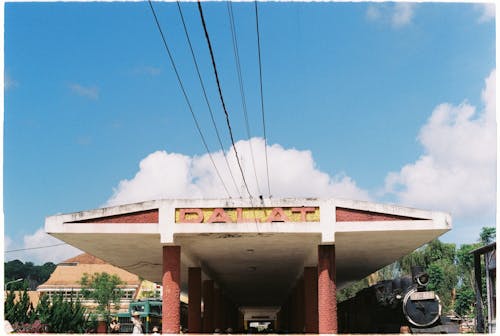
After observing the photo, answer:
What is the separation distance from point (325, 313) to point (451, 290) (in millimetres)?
57996

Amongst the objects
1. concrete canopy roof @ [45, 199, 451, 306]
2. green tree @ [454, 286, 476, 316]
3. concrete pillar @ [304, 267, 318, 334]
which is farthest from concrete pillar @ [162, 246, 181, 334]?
green tree @ [454, 286, 476, 316]

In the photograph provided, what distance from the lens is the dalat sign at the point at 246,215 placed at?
1777 cm

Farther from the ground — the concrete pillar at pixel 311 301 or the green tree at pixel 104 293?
the concrete pillar at pixel 311 301

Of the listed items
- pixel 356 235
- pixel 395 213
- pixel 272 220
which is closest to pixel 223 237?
pixel 272 220

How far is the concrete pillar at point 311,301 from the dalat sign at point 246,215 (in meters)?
6.22

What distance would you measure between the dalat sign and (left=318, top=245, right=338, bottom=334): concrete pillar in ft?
4.75

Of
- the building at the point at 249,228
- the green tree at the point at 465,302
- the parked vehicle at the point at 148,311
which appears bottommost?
the green tree at the point at 465,302

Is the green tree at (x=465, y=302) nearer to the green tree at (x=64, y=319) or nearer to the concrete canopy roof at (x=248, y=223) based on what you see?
the green tree at (x=64, y=319)

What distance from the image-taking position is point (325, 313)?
17.8 metres

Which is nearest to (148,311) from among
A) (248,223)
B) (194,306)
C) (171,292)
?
(194,306)

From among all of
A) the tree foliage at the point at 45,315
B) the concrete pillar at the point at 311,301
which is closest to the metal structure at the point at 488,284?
the concrete pillar at the point at 311,301

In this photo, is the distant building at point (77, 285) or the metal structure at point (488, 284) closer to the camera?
the metal structure at point (488, 284)

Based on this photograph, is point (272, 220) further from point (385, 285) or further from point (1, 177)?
point (1, 177)

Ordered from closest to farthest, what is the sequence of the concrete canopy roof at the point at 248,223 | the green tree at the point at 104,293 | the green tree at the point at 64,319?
the concrete canopy roof at the point at 248,223 < the green tree at the point at 64,319 < the green tree at the point at 104,293
